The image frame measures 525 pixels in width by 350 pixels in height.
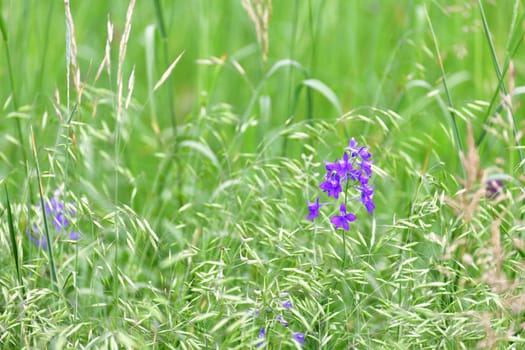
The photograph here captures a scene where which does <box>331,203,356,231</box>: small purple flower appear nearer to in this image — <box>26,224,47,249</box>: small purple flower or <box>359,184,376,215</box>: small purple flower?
<box>359,184,376,215</box>: small purple flower

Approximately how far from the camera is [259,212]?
2.24 m

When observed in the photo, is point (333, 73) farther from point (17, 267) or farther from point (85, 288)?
point (17, 267)

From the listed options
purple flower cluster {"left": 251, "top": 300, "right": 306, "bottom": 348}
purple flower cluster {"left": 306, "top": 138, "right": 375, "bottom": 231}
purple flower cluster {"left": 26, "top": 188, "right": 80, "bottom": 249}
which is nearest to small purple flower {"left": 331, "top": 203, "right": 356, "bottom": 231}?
purple flower cluster {"left": 306, "top": 138, "right": 375, "bottom": 231}

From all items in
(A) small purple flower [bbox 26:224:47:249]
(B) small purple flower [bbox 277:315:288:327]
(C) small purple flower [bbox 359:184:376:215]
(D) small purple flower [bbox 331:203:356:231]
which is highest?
(C) small purple flower [bbox 359:184:376:215]

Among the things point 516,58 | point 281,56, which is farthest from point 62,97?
point 516,58

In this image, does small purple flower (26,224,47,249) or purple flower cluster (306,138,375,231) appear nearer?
purple flower cluster (306,138,375,231)

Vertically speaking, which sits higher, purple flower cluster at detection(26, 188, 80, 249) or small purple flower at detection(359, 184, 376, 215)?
small purple flower at detection(359, 184, 376, 215)

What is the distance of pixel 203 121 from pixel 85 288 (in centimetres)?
74

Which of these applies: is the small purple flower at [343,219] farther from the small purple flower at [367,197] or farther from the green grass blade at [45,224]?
the green grass blade at [45,224]

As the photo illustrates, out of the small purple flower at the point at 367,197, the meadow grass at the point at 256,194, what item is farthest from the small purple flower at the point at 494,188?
the small purple flower at the point at 367,197

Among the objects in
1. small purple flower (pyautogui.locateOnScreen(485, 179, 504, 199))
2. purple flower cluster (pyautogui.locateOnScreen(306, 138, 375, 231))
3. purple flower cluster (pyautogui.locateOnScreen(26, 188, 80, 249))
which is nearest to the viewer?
small purple flower (pyautogui.locateOnScreen(485, 179, 504, 199))

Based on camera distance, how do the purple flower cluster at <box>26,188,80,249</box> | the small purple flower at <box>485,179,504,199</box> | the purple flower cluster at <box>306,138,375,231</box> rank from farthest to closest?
1. the purple flower cluster at <box>26,188,80,249</box>
2. the purple flower cluster at <box>306,138,375,231</box>
3. the small purple flower at <box>485,179,504,199</box>

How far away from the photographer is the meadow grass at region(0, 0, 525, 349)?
1754mm

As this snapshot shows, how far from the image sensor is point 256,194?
229cm
